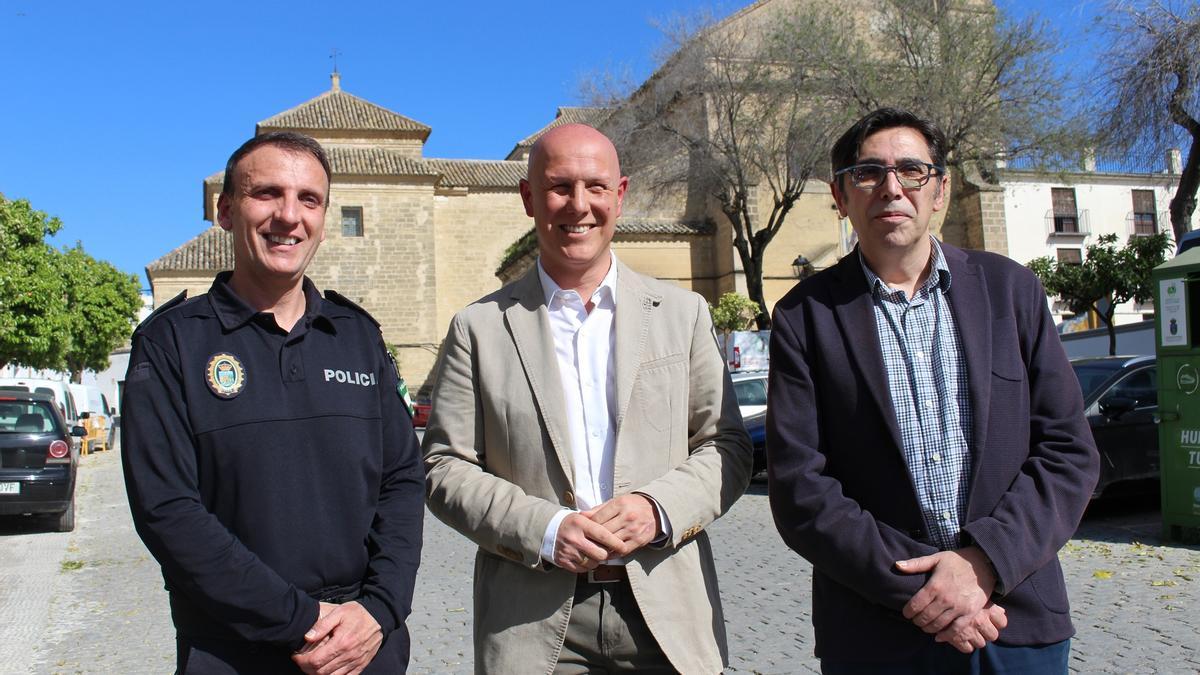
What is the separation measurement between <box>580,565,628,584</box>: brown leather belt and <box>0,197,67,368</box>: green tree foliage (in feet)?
99.0

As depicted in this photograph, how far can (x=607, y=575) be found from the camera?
2.73 metres

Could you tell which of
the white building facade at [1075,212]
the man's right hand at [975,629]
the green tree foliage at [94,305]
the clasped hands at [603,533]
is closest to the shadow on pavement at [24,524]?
the clasped hands at [603,533]

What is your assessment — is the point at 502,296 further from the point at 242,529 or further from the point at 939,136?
the point at 939,136

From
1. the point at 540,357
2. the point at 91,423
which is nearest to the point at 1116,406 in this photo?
the point at 540,357

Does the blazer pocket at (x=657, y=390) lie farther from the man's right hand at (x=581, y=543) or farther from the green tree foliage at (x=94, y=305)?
the green tree foliage at (x=94, y=305)

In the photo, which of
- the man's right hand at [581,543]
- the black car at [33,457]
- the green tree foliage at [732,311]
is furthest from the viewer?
the green tree foliage at [732,311]

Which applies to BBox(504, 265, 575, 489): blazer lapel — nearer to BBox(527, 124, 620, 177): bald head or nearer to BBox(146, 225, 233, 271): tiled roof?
BBox(527, 124, 620, 177): bald head

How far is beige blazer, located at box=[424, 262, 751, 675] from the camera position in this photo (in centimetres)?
268

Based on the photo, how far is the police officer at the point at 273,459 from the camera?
7.66 ft

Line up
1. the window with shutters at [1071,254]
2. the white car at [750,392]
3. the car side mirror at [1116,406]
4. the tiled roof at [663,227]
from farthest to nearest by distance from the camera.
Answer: the window with shutters at [1071,254] → the tiled roof at [663,227] → the white car at [750,392] → the car side mirror at [1116,406]

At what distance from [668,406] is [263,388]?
108 centimetres

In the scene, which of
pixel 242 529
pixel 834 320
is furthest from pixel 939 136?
pixel 242 529

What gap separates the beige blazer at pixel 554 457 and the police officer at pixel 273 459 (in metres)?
0.19

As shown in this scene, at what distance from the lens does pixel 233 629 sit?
2.33 metres
